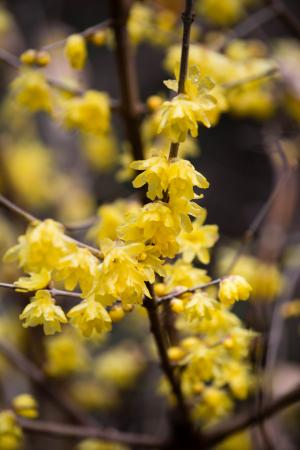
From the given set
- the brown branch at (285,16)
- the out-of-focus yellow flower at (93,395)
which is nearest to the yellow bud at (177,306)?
the brown branch at (285,16)

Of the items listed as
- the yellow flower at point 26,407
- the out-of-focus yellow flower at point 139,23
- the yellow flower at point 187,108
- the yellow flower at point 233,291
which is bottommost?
the yellow flower at point 26,407

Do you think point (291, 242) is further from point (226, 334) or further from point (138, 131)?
point (226, 334)

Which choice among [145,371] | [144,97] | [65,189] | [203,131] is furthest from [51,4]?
[145,371]

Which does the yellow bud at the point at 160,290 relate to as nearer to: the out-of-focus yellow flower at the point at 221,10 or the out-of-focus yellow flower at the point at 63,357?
the out-of-focus yellow flower at the point at 63,357

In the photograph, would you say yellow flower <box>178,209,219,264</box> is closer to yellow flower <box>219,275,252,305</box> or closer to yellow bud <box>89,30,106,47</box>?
yellow flower <box>219,275,252,305</box>

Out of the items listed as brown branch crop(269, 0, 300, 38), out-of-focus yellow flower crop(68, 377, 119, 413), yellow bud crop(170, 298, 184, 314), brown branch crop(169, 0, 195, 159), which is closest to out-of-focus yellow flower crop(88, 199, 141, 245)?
yellow bud crop(170, 298, 184, 314)

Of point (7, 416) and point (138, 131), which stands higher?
point (138, 131)
